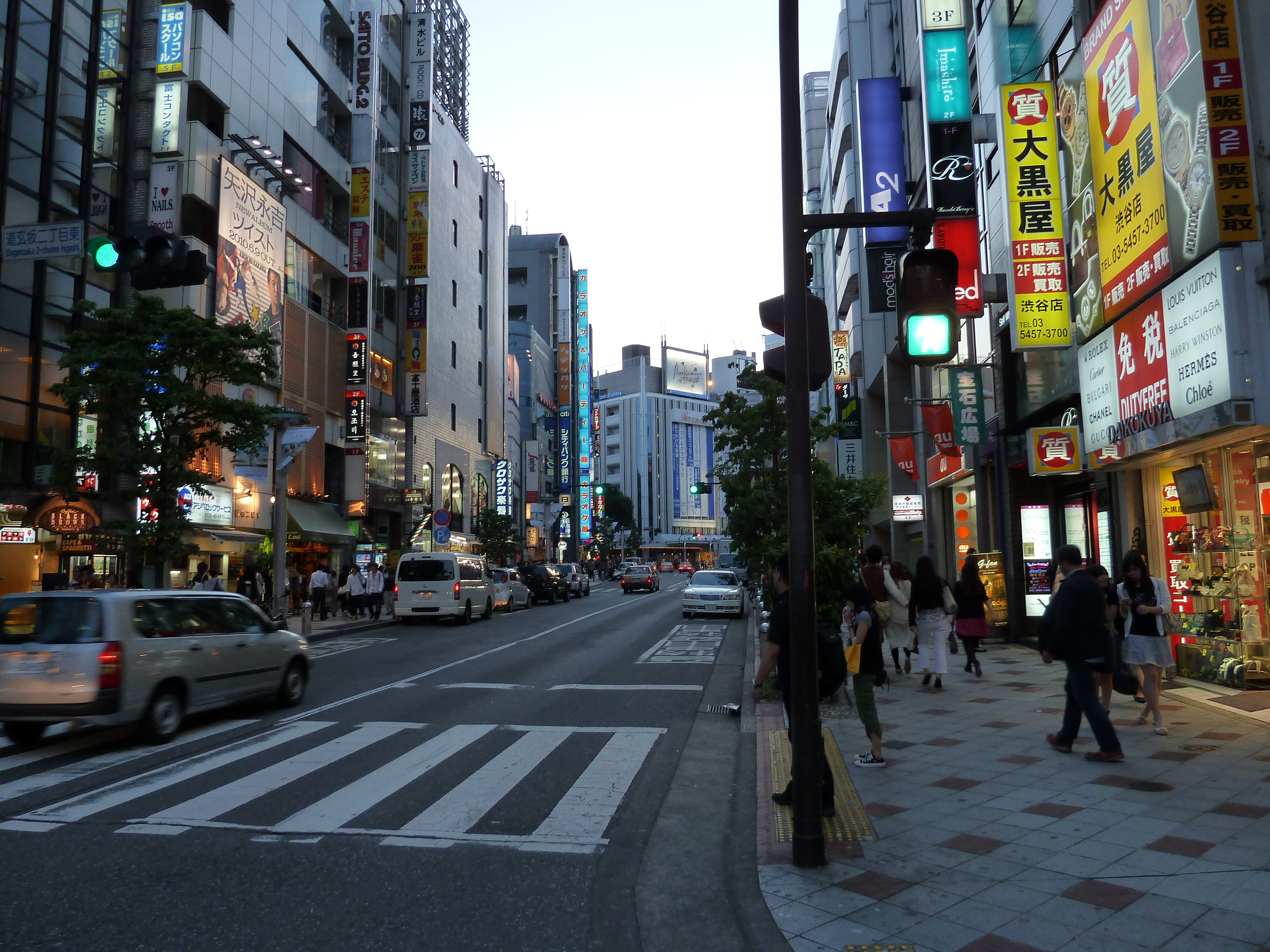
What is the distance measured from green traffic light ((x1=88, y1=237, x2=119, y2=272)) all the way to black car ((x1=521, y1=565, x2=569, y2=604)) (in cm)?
2926

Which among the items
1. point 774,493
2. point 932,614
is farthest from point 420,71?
point 932,614

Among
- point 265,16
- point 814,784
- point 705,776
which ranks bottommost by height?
point 705,776

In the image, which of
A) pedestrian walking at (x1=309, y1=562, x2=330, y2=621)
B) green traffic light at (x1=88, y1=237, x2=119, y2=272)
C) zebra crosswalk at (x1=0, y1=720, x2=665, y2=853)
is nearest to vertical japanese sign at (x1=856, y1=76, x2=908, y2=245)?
pedestrian walking at (x1=309, y1=562, x2=330, y2=621)

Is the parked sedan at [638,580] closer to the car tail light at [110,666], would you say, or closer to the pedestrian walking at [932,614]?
the pedestrian walking at [932,614]

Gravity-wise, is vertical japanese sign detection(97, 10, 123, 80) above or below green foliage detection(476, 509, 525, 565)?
above

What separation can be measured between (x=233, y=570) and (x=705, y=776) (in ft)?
85.2

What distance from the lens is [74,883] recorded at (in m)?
5.00

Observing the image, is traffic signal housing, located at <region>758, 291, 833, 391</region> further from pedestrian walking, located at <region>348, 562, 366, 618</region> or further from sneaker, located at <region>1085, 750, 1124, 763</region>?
pedestrian walking, located at <region>348, 562, 366, 618</region>

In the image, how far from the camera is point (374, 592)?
27.2m

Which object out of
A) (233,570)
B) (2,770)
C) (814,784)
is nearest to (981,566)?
(814,784)

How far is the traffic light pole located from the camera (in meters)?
5.30

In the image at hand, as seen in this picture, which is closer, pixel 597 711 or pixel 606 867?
Answer: pixel 606 867

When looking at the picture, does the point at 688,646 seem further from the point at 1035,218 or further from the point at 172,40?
the point at 172,40

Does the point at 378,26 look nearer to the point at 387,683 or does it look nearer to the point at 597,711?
the point at 387,683
